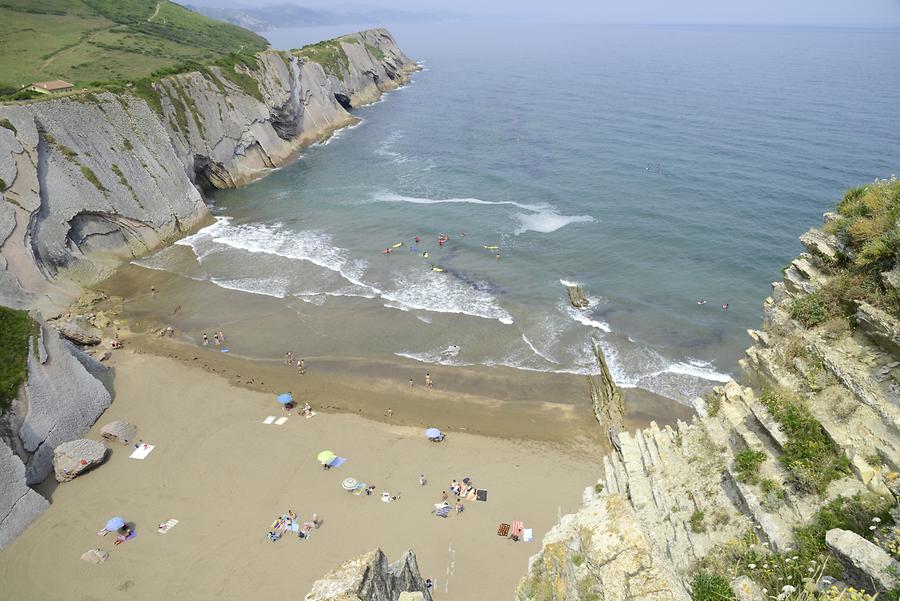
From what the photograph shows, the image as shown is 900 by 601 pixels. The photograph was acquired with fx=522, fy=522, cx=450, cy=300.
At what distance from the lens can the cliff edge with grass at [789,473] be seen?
9102 mm

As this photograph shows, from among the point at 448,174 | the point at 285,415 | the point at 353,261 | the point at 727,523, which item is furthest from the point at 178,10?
the point at 727,523

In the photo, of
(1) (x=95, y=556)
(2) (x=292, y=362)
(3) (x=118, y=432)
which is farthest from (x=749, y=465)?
(3) (x=118, y=432)

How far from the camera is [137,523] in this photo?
24.4 meters

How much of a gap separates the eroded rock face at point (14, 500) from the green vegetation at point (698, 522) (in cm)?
2788

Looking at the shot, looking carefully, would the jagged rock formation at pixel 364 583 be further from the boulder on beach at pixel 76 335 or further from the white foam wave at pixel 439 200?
the white foam wave at pixel 439 200

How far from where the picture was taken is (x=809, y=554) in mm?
9789

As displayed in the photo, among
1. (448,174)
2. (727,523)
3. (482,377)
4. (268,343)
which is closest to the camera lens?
(727,523)

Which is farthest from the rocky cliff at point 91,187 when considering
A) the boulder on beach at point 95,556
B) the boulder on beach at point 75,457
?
the boulder on beach at point 95,556

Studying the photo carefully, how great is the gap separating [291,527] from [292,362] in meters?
13.5

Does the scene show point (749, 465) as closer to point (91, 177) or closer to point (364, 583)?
point (364, 583)

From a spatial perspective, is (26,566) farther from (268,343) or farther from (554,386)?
(554,386)

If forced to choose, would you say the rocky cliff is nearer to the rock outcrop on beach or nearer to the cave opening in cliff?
the rock outcrop on beach

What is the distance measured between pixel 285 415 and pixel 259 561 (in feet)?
31.4

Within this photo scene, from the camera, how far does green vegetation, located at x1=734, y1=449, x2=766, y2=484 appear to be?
12.0m
